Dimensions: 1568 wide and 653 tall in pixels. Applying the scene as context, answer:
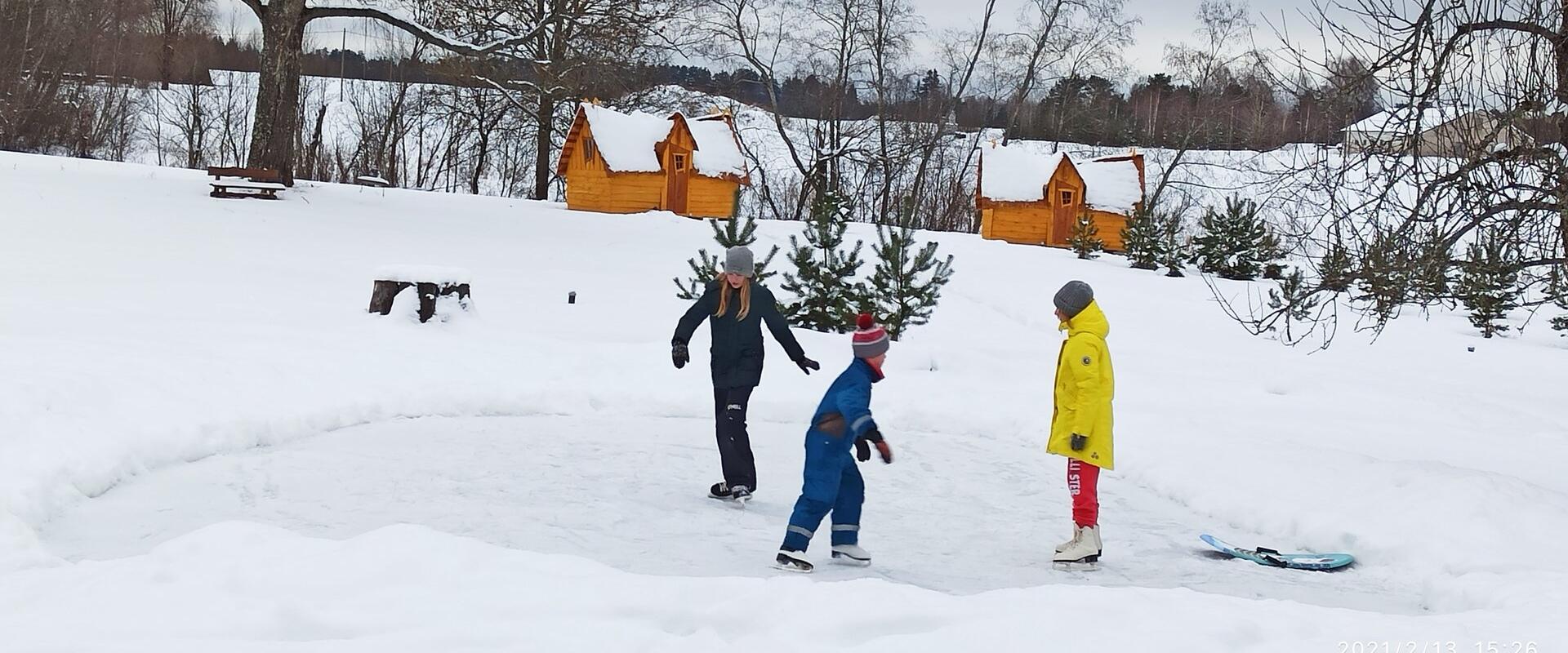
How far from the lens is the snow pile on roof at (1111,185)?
132ft

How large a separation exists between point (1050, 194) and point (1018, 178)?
3.88 feet

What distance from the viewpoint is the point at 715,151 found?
37.1 metres

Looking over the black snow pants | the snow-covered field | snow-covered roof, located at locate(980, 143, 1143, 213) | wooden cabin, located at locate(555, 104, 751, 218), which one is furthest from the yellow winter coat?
snow-covered roof, located at locate(980, 143, 1143, 213)

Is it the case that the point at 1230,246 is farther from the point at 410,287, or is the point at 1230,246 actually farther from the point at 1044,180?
the point at 410,287

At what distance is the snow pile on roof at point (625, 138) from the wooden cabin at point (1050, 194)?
11.5 metres

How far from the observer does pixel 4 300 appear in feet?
40.9

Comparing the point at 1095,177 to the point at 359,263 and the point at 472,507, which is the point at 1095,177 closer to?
the point at 359,263

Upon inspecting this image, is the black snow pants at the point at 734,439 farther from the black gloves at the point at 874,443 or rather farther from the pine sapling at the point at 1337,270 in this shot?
the pine sapling at the point at 1337,270

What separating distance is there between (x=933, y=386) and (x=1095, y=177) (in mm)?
29802

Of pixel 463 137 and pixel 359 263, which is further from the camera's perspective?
pixel 463 137

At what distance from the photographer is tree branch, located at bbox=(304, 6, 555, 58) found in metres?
23.5

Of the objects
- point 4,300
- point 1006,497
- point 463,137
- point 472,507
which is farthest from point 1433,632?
point 463,137

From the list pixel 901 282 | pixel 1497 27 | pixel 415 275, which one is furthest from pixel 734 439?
pixel 901 282

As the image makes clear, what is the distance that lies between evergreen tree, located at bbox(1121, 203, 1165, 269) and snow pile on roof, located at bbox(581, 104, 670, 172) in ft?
43.2
